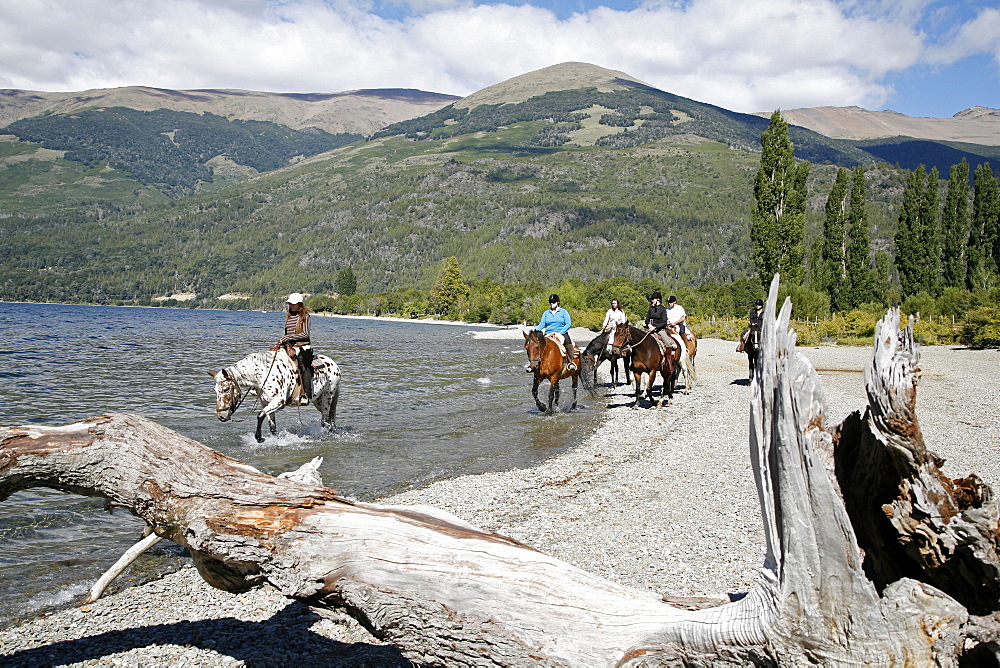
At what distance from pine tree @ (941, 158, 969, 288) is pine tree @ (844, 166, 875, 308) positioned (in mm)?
6550

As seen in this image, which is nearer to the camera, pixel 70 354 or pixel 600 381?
pixel 600 381

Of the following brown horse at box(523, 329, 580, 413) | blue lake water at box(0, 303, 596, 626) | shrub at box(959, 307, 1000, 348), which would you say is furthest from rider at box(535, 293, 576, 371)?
shrub at box(959, 307, 1000, 348)

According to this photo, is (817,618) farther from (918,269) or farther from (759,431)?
(918,269)

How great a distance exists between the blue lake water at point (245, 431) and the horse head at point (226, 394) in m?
0.63

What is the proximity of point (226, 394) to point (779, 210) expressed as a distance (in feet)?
156

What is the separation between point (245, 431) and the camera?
14.1m

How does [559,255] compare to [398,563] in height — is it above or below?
above

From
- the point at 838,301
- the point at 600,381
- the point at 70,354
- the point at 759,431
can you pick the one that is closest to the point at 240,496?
the point at 759,431

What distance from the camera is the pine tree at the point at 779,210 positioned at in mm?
48094

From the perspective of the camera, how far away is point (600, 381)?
25422mm

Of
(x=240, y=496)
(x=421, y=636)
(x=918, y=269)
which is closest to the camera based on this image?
(x=421, y=636)

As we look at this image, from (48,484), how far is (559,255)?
19056 cm

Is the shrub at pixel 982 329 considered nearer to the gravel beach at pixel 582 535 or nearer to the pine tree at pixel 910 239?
the gravel beach at pixel 582 535

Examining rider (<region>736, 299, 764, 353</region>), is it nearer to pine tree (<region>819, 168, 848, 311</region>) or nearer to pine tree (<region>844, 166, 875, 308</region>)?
pine tree (<region>844, 166, 875, 308</region>)
